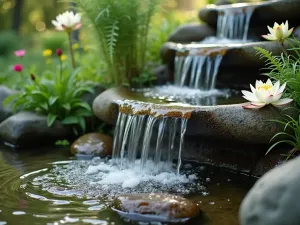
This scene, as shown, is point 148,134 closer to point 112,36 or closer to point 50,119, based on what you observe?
point 112,36

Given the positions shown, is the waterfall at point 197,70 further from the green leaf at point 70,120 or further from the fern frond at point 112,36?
the green leaf at point 70,120

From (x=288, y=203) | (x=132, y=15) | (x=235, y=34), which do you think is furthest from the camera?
(x=235, y=34)

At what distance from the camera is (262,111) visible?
412cm

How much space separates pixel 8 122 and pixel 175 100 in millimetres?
2401

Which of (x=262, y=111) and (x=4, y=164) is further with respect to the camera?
(x=4, y=164)

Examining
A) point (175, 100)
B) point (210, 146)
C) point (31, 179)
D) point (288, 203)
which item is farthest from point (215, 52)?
point (288, 203)

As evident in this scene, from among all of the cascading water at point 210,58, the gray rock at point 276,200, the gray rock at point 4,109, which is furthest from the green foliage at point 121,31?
the gray rock at point 276,200

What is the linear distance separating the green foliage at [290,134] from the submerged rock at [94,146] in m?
2.11

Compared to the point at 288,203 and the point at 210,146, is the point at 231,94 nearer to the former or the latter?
the point at 210,146

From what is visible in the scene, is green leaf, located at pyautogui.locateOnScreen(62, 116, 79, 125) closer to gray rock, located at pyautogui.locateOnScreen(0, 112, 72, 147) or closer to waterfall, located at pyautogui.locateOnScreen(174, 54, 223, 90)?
gray rock, located at pyautogui.locateOnScreen(0, 112, 72, 147)

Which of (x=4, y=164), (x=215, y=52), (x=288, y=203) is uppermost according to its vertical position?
(x=215, y=52)

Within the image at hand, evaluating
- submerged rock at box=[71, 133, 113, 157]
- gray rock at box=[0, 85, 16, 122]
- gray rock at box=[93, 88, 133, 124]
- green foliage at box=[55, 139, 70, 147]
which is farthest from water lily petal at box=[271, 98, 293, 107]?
gray rock at box=[0, 85, 16, 122]

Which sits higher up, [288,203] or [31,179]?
[288,203]

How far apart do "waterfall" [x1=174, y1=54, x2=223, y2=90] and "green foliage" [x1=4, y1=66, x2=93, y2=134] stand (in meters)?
1.29
